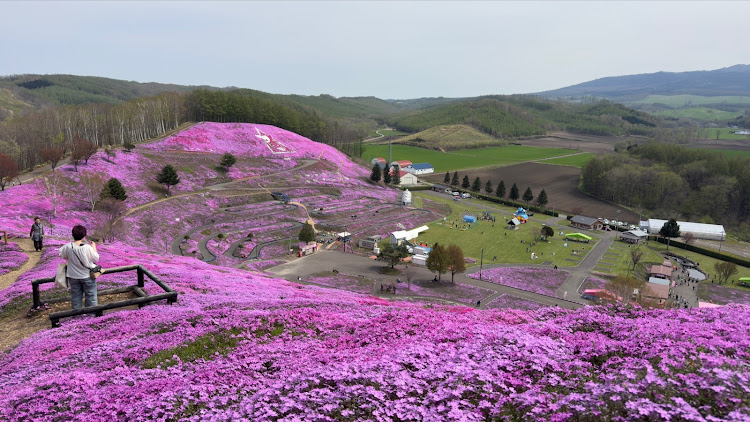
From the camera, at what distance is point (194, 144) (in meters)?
113

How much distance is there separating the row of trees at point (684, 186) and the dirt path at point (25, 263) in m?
131

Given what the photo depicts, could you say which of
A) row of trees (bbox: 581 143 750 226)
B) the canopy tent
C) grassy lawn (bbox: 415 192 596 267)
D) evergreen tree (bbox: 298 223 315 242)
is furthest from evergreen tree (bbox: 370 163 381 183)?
row of trees (bbox: 581 143 750 226)

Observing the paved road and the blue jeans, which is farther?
the paved road

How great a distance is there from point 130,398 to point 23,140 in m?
116

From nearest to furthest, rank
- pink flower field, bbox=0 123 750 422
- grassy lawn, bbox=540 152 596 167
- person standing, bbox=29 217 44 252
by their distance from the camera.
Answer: pink flower field, bbox=0 123 750 422
person standing, bbox=29 217 44 252
grassy lawn, bbox=540 152 596 167

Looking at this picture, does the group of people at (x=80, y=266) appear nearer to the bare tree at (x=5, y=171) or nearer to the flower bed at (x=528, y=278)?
the flower bed at (x=528, y=278)

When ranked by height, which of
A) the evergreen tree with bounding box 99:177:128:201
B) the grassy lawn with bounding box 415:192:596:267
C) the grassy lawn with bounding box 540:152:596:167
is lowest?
the grassy lawn with bounding box 415:192:596:267

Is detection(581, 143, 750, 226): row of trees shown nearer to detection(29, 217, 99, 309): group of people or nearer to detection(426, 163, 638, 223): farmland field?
detection(426, 163, 638, 223): farmland field

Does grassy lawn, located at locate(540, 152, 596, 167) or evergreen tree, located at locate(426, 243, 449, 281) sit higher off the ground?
grassy lawn, located at locate(540, 152, 596, 167)

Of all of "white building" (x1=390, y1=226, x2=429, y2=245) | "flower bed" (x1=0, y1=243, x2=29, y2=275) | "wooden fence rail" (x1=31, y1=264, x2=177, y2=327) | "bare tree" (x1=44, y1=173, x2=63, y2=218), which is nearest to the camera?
"wooden fence rail" (x1=31, y1=264, x2=177, y2=327)

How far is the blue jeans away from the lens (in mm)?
16250

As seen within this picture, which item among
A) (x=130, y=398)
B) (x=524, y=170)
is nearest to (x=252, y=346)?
(x=130, y=398)

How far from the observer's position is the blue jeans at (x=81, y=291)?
53.3 ft

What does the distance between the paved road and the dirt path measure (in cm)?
3025
